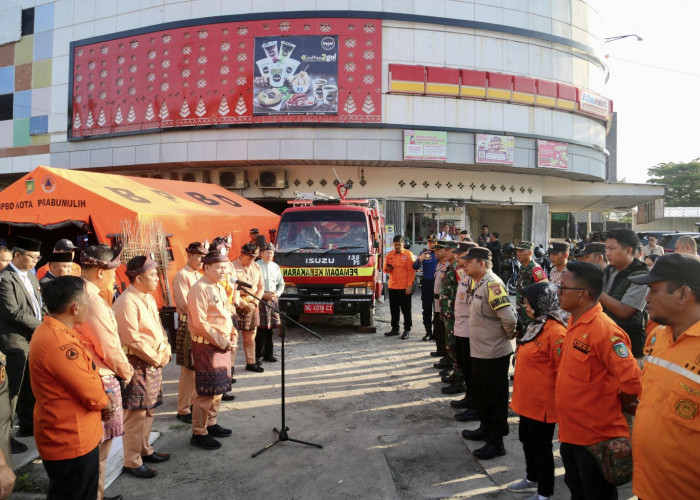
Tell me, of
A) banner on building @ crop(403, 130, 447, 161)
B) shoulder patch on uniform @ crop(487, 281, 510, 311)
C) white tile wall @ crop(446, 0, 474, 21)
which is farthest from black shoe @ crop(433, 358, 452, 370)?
white tile wall @ crop(446, 0, 474, 21)

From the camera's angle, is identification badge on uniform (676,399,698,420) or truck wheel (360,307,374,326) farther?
truck wheel (360,307,374,326)

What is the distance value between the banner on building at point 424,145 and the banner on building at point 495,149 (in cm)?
145

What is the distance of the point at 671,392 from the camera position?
1943 millimetres

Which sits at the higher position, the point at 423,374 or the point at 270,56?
the point at 270,56

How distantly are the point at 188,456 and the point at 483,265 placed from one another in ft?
10.9

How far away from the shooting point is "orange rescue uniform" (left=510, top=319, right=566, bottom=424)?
3.23 m

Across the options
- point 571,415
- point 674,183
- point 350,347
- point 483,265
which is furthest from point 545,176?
point 674,183

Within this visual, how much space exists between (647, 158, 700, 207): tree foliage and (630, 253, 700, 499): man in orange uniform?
50136 mm

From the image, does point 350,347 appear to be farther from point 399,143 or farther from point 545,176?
point 545,176

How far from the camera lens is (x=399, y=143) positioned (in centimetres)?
1686

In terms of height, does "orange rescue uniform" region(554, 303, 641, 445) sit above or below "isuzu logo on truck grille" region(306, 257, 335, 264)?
below

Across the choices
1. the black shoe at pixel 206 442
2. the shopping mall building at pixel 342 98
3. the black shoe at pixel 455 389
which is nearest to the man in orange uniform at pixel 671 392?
the black shoe at pixel 206 442

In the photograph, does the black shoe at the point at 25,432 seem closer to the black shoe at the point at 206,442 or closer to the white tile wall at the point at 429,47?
the black shoe at the point at 206,442

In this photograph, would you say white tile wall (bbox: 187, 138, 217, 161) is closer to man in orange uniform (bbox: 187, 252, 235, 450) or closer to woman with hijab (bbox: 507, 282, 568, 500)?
man in orange uniform (bbox: 187, 252, 235, 450)
